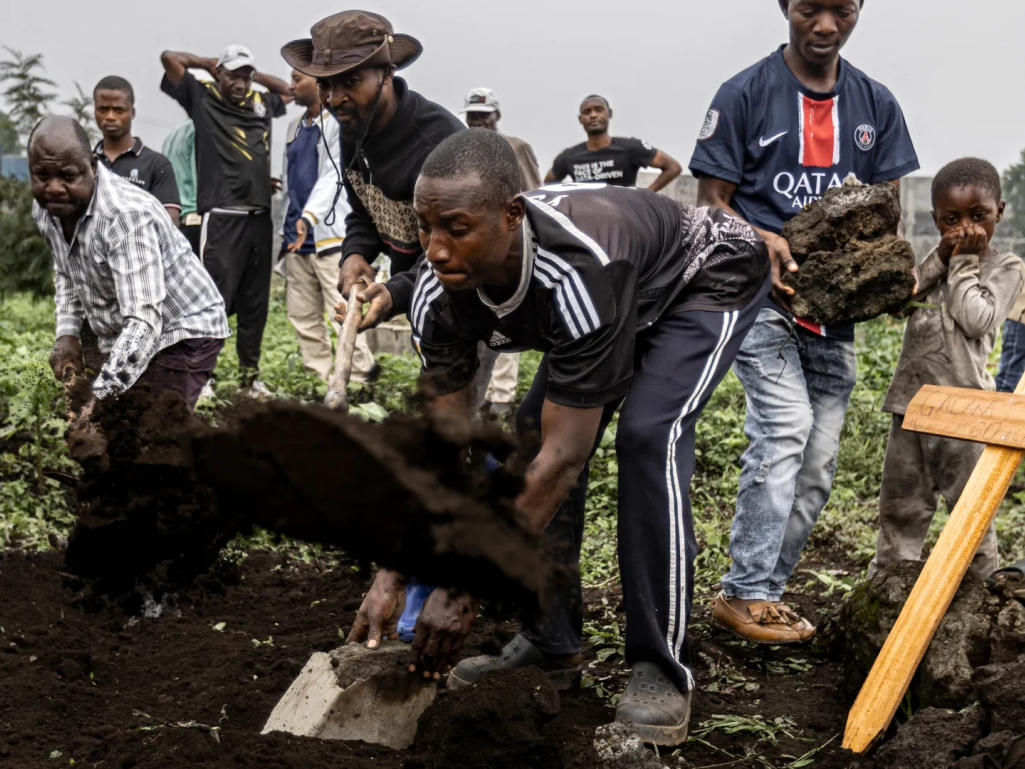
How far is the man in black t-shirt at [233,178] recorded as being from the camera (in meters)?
7.62

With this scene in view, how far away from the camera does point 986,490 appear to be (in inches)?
129

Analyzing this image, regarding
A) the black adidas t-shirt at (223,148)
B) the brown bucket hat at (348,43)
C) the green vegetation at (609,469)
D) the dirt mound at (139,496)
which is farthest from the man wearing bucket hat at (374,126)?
the black adidas t-shirt at (223,148)

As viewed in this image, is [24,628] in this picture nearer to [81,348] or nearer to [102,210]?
[81,348]

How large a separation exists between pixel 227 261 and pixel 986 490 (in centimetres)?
558

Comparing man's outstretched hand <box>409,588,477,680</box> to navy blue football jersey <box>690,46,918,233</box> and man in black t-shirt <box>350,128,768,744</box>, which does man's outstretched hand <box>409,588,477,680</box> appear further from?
navy blue football jersey <box>690,46,918,233</box>

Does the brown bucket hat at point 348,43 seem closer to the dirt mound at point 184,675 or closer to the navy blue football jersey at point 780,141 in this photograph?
the navy blue football jersey at point 780,141

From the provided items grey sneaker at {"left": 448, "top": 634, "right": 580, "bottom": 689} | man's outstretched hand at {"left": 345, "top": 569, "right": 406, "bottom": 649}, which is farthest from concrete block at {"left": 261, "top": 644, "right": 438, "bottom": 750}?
grey sneaker at {"left": 448, "top": 634, "right": 580, "bottom": 689}

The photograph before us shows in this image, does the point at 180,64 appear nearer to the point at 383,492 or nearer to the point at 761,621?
the point at 761,621

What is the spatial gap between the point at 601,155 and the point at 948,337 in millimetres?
5132

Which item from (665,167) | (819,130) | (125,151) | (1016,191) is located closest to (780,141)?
(819,130)

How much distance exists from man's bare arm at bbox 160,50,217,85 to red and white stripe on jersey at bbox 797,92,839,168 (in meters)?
4.96

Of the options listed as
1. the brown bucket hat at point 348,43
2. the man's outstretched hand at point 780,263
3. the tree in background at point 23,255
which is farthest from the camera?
the tree in background at point 23,255

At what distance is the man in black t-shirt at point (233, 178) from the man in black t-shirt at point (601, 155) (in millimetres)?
2425

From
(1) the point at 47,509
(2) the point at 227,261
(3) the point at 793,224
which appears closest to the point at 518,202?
(3) the point at 793,224
